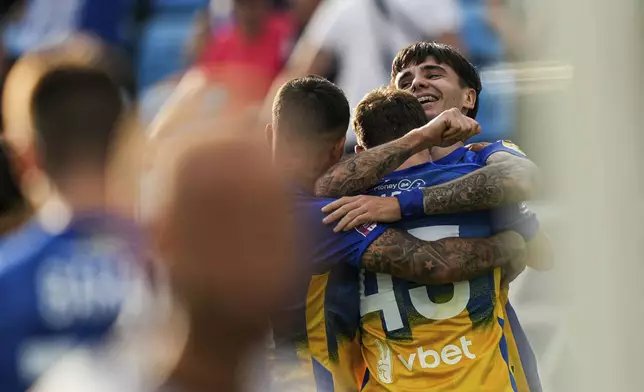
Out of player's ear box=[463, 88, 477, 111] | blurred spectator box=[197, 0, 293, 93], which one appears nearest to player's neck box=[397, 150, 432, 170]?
player's ear box=[463, 88, 477, 111]

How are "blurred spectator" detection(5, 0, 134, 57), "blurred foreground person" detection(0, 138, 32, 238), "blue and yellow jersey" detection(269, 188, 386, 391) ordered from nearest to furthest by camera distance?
"blue and yellow jersey" detection(269, 188, 386, 391), "blurred foreground person" detection(0, 138, 32, 238), "blurred spectator" detection(5, 0, 134, 57)

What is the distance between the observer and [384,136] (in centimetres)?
284

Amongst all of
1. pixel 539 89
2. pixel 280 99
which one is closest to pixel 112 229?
pixel 280 99

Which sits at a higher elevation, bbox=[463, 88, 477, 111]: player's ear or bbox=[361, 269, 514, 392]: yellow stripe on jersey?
bbox=[463, 88, 477, 111]: player's ear

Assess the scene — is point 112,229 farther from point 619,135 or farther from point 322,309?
point 619,135

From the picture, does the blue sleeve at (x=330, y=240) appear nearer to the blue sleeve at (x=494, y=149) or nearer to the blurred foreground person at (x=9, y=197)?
the blue sleeve at (x=494, y=149)

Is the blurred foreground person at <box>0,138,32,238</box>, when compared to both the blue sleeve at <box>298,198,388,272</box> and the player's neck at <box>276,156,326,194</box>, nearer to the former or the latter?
the player's neck at <box>276,156,326,194</box>

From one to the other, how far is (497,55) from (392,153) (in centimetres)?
163

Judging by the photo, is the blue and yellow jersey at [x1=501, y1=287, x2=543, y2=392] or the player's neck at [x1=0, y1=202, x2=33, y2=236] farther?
the player's neck at [x1=0, y1=202, x2=33, y2=236]

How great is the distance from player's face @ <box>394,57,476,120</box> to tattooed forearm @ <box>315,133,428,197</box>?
0.47 metres

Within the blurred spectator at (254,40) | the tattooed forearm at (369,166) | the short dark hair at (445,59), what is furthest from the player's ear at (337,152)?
the blurred spectator at (254,40)

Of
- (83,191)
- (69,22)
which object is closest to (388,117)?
(83,191)

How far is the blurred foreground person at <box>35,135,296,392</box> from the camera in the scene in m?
1.22

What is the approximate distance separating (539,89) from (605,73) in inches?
4.4
